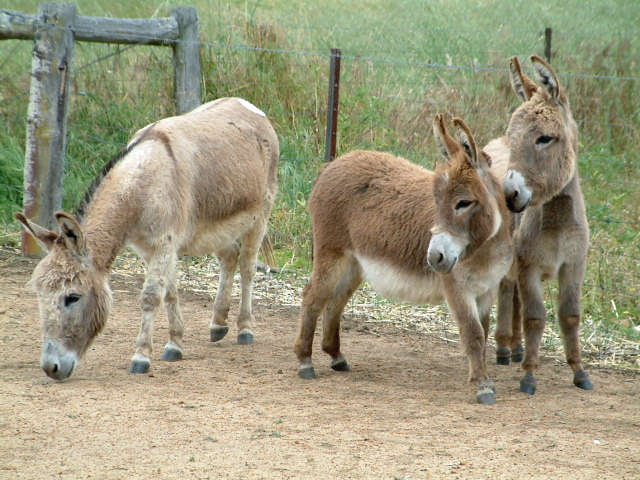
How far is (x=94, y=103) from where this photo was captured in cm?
913

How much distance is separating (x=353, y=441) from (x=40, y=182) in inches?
192

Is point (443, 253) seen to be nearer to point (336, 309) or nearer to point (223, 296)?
point (336, 309)

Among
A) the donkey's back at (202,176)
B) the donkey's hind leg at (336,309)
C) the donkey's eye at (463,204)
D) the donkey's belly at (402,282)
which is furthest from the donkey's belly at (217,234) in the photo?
the donkey's eye at (463,204)

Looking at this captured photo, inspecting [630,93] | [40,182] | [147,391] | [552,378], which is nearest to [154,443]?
[147,391]

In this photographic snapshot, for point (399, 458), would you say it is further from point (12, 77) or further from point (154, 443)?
point (12, 77)

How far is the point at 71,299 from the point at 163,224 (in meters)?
0.78

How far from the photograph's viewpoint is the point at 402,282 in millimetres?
4641

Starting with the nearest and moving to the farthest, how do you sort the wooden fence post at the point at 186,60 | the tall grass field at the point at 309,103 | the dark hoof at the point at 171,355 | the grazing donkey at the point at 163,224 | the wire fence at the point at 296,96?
the grazing donkey at the point at 163,224 < the dark hoof at the point at 171,355 < the wooden fence post at the point at 186,60 < the tall grass field at the point at 309,103 < the wire fence at the point at 296,96

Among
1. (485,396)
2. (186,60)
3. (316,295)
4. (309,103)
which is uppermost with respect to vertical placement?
(186,60)

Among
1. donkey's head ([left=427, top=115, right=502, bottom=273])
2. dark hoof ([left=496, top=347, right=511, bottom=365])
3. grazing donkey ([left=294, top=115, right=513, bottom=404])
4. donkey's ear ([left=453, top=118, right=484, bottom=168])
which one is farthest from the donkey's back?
dark hoof ([left=496, top=347, right=511, bottom=365])

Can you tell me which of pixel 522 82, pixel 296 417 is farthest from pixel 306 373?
pixel 522 82

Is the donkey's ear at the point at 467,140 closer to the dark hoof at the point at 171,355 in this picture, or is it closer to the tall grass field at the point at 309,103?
the dark hoof at the point at 171,355

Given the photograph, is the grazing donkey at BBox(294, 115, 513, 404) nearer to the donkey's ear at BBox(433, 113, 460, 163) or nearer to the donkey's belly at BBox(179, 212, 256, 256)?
the donkey's ear at BBox(433, 113, 460, 163)

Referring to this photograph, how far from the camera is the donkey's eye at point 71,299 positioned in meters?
4.44
